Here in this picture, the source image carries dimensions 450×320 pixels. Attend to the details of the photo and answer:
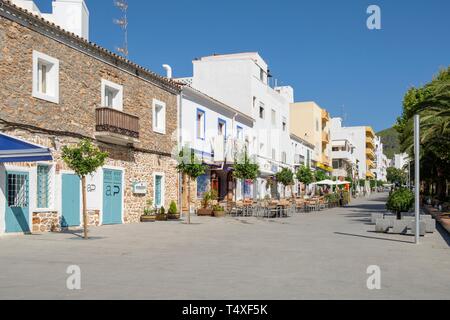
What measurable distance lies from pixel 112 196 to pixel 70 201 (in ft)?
9.61

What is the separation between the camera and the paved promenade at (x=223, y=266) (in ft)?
23.5

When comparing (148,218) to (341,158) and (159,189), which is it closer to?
(159,189)

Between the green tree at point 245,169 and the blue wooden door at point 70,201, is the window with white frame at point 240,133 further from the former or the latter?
the blue wooden door at point 70,201

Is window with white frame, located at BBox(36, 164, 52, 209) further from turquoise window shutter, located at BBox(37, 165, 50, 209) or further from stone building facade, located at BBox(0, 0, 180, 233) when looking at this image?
stone building facade, located at BBox(0, 0, 180, 233)

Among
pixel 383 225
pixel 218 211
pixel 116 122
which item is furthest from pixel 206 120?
pixel 383 225

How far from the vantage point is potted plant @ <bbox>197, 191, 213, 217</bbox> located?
27.2 m

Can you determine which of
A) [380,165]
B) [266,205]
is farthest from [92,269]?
[380,165]

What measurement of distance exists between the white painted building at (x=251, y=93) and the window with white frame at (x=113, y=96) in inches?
585

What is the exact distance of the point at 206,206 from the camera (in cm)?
2836

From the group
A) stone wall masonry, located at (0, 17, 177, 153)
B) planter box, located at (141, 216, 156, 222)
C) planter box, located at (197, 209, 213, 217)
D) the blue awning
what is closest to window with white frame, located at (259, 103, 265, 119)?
planter box, located at (197, 209, 213, 217)

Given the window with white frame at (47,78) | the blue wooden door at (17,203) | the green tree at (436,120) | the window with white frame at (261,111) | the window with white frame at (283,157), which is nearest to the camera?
the blue wooden door at (17,203)

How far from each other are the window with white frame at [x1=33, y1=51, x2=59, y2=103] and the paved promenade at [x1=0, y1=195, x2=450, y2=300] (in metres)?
4.76

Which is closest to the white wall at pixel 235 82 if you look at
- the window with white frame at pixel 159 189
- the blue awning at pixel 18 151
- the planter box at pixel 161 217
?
the window with white frame at pixel 159 189

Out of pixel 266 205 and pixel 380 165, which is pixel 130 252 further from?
pixel 380 165
